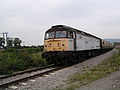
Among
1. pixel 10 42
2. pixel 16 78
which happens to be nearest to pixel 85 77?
pixel 16 78

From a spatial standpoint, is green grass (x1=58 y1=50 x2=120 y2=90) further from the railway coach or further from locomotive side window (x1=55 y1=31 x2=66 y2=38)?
locomotive side window (x1=55 y1=31 x2=66 y2=38)

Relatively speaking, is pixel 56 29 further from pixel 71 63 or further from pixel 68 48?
pixel 71 63

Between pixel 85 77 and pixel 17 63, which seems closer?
pixel 85 77

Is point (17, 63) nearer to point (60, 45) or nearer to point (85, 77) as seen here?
point (60, 45)

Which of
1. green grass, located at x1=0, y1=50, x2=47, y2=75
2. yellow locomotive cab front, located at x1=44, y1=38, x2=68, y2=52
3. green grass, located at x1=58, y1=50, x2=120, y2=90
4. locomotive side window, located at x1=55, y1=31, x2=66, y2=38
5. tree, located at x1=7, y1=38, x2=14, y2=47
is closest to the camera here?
green grass, located at x1=58, y1=50, x2=120, y2=90

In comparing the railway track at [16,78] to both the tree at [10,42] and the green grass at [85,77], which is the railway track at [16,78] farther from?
the tree at [10,42]

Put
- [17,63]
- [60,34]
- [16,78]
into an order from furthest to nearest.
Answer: [60,34]
[17,63]
[16,78]

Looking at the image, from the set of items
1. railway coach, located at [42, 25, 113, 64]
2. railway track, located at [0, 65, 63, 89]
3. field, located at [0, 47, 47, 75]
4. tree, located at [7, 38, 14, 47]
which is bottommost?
railway track, located at [0, 65, 63, 89]

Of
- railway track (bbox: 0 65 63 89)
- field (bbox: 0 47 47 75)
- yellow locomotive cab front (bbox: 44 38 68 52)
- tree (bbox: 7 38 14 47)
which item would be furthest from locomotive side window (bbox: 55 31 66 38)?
tree (bbox: 7 38 14 47)

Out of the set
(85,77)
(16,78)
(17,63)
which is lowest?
(16,78)

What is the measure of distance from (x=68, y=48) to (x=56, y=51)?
3.27ft

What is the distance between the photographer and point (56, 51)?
61.5 ft

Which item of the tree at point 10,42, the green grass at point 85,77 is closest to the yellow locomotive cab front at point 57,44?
the green grass at point 85,77

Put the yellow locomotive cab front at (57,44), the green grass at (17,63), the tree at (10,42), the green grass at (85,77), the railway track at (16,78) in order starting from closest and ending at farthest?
the green grass at (85,77)
the railway track at (16,78)
the green grass at (17,63)
the yellow locomotive cab front at (57,44)
the tree at (10,42)
